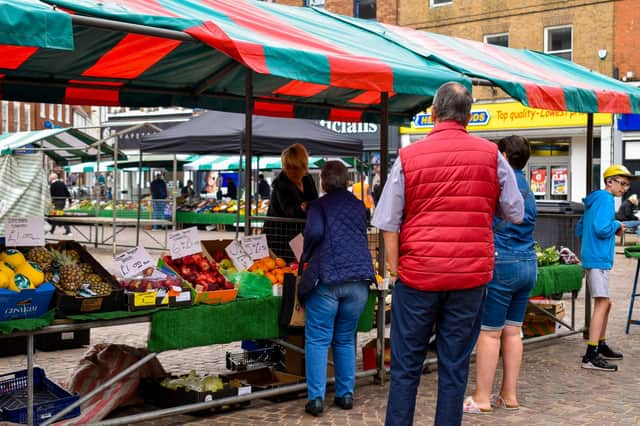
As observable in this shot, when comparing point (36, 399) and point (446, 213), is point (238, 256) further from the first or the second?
point (446, 213)

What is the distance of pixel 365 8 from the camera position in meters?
30.3

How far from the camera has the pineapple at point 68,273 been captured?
5.03 m

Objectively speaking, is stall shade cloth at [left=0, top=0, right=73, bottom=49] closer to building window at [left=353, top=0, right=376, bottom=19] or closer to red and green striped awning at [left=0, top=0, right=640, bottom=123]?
red and green striped awning at [left=0, top=0, right=640, bottom=123]

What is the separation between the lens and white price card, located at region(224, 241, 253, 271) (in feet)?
20.9

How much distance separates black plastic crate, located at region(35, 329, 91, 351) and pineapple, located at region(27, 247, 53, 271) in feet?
9.66

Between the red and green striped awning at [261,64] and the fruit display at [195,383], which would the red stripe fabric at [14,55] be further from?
the fruit display at [195,383]

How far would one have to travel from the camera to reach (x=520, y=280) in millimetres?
5551

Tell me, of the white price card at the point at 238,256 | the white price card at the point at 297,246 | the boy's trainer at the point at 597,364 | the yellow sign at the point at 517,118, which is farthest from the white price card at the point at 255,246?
the yellow sign at the point at 517,118

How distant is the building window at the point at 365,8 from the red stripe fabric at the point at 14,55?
25.1 metres

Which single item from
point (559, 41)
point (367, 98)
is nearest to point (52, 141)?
point (367, 98)

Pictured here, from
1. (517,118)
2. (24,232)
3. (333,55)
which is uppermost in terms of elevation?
(517,118)

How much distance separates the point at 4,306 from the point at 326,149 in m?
7.65

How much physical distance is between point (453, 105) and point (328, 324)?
6.52ft

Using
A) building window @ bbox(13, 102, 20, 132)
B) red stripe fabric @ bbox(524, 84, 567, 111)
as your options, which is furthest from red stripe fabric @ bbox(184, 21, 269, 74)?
building window @ bbox(13, 102, 20, 132)
